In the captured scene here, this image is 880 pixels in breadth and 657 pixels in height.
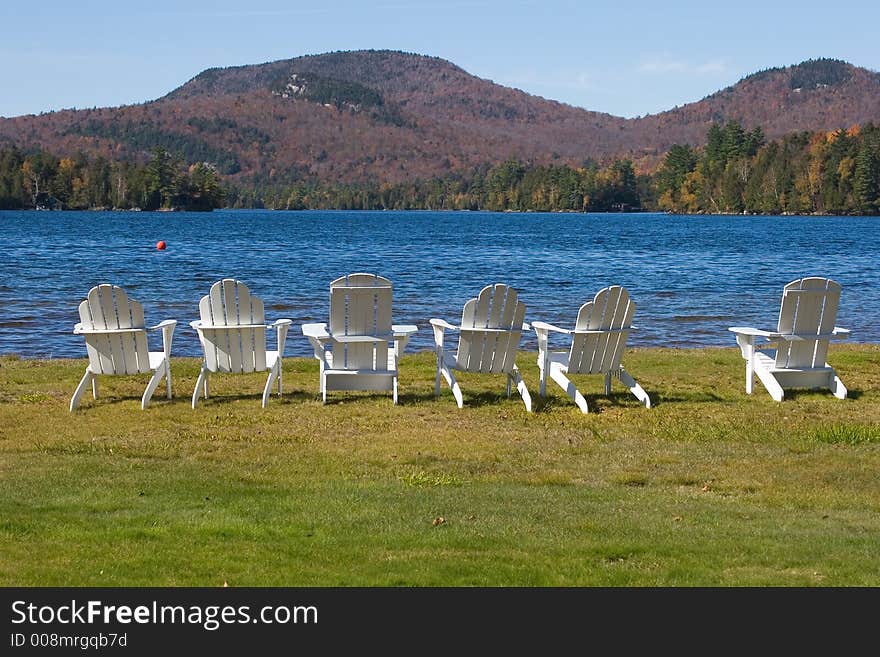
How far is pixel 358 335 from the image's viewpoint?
A: 1002 cm

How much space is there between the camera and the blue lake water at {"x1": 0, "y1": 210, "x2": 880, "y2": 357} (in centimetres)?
2105

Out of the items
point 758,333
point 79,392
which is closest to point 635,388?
point 758,333

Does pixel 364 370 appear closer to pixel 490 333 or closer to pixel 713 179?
pixel 490 333

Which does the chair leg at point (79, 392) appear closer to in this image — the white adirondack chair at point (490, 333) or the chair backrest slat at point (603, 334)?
the white adirondack chair at point (490, 333)

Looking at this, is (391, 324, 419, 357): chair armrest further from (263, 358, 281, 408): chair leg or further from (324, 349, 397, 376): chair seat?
(263, 358, 281, 408): chair leg

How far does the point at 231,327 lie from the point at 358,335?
1143mm

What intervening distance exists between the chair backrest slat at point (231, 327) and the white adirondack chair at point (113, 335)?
1.83ft

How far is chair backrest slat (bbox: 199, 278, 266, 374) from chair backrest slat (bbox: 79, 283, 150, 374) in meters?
0.57

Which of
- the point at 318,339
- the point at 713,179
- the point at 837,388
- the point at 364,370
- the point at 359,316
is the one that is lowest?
the point at 713,179

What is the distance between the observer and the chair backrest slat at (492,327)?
9.98 metres

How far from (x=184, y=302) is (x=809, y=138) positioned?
471 ft

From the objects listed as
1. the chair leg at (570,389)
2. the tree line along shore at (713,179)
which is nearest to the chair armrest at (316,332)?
the chair leg at (570,389)

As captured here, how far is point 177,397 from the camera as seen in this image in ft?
34.3
